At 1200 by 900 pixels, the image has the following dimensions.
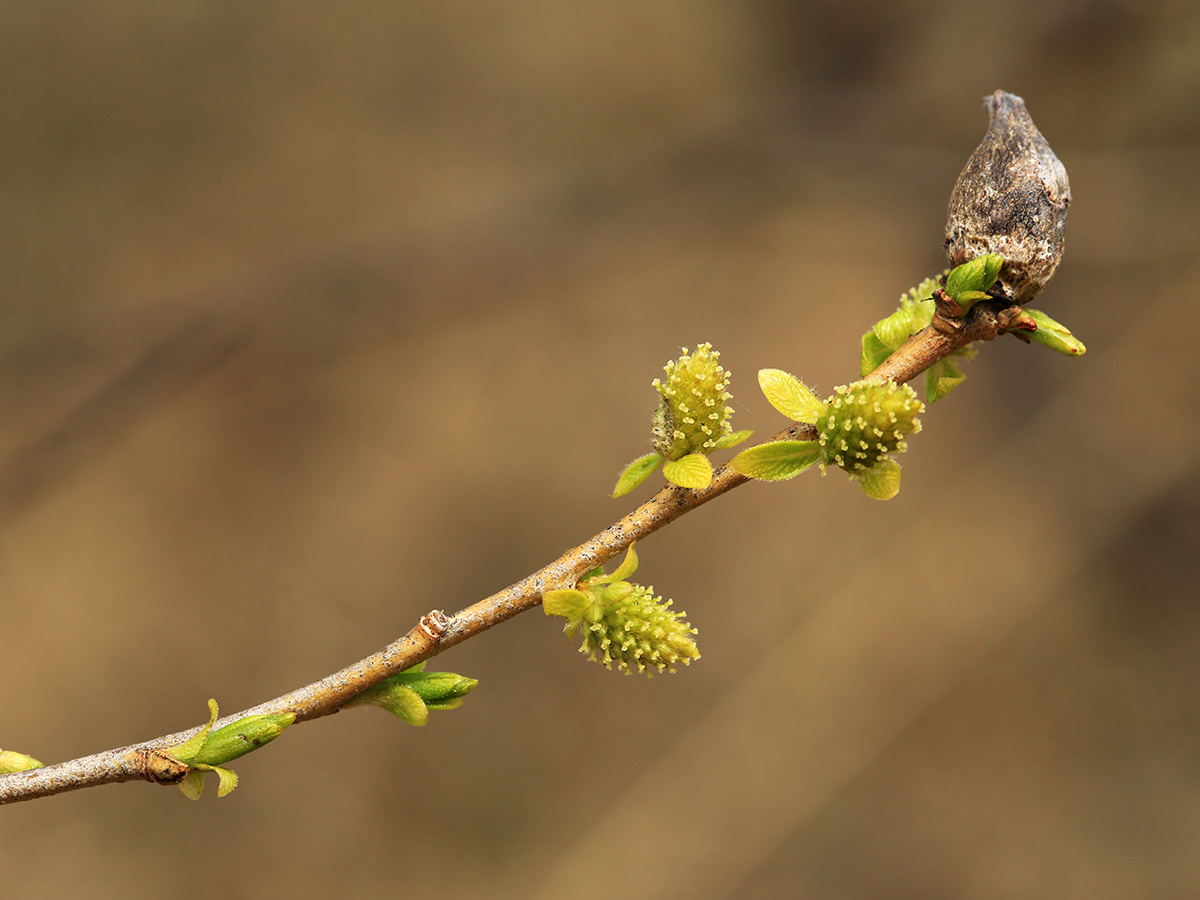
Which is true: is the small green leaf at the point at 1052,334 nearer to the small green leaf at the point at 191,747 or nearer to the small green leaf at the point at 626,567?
the small green leaf at the point at 626,567

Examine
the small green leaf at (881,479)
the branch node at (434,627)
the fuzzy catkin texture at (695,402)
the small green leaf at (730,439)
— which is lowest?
the small green leaf at (881,479)

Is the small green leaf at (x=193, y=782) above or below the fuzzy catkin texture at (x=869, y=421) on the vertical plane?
above

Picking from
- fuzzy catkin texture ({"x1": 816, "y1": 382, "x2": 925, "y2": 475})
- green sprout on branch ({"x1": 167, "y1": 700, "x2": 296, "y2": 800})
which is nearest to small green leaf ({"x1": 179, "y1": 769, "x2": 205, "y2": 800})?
green sprout on branch ({"x1": 167, "y1": 700, "x2": 296, "y2": 800})

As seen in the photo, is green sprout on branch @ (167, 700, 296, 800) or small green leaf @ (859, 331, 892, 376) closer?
green sprout on branch @ (167, 700, 296, 800)

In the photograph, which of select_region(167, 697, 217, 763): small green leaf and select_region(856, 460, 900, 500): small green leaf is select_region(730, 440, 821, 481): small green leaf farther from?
select_region(167, 697, 217, 763): small green leaf

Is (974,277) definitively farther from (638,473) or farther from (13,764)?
(13,764)

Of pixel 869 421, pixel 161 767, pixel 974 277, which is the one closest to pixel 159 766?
pixel 161 767

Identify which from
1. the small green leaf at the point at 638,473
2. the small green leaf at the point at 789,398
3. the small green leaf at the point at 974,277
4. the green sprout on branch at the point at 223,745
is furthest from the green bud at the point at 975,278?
the green sprout on branch at the point at 223,745
